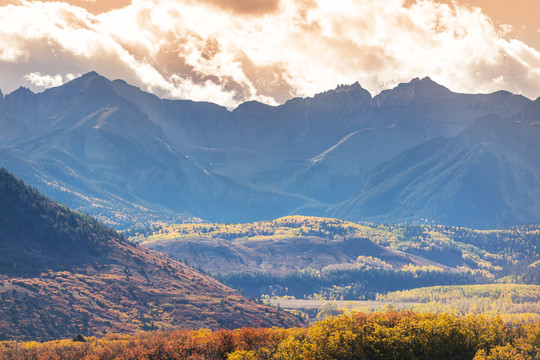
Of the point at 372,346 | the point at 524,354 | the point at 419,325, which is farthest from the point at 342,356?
the point at 524,354

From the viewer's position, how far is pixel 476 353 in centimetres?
19200

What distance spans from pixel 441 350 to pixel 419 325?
27.6 feet

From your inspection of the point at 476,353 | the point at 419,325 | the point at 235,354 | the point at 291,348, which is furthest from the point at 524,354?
the point at 235,354

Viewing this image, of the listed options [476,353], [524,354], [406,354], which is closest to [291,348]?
[406,354]

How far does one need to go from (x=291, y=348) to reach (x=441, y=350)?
36.8 metres

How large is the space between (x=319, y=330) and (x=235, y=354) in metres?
22.0

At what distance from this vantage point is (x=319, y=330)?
7854 inches

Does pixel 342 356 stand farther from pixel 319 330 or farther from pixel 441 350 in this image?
pixel 441 350

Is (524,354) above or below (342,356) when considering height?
above

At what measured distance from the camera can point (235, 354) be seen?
19900 centimetres

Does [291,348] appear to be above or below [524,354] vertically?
below

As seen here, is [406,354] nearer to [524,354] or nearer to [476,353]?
[476,353]

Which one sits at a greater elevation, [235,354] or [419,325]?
[419,325]

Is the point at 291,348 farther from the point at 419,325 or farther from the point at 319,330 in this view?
the point at 419,325
